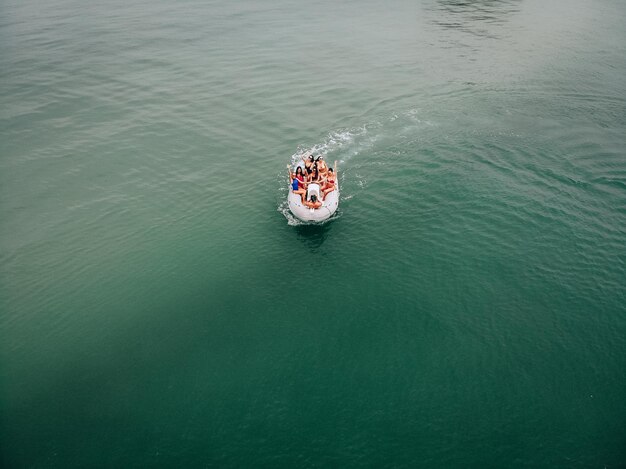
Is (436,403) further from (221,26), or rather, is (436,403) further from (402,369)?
(221,26)

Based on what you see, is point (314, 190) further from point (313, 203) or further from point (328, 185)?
point (328, 185)

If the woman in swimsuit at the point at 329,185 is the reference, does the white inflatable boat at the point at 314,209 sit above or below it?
below

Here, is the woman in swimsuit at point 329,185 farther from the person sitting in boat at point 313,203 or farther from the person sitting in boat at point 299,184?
the person sitting in boat at point 299,184

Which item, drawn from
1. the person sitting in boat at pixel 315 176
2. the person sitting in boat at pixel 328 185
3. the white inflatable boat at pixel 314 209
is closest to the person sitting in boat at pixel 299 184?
the white inflatable boat at pixel 314 209

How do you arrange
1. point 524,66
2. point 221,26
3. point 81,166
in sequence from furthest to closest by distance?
point 221,26
point 524,66
point 81,166

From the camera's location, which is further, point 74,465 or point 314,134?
point 314,134

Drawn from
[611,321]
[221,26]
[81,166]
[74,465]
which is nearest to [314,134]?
[81,166]
